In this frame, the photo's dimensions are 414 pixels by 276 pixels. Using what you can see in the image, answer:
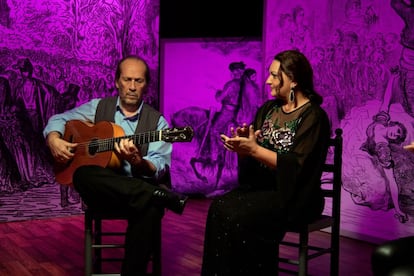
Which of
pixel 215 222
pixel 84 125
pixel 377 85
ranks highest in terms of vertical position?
pixel 377 85

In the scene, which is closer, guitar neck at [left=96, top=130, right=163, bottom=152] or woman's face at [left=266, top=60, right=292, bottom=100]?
guitar neck at [left=96, top=130, right=163, bottom=152]

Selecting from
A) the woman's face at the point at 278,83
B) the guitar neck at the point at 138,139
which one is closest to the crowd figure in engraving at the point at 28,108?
the guitar neck at the point at 138,139

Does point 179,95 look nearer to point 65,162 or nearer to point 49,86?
point 49,86

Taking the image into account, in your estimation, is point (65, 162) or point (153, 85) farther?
point (153, 85)

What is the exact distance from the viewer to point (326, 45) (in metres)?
4.71

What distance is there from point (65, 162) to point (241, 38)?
11.1 feet

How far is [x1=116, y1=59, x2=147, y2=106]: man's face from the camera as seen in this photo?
316 cm

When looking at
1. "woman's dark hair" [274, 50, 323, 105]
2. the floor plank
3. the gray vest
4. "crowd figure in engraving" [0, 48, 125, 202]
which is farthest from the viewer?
"crowd figure in engraving" [0, 48, 125, 202]

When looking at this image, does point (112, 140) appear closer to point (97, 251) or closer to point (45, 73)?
point (97, 251)

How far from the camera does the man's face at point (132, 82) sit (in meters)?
3.16

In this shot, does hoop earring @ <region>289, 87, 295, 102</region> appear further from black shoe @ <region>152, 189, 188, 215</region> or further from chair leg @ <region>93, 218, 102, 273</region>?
chair leg @ <region>93, 218, 102, 273</region>

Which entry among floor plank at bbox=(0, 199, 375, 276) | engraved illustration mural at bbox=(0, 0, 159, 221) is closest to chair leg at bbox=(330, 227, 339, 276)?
floor plank at bbox=(0, 199, 375, 276)

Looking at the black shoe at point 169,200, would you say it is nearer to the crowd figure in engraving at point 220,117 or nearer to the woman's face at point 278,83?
the woman's face at point 278,83

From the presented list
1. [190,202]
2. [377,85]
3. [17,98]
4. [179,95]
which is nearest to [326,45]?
[377,85]
